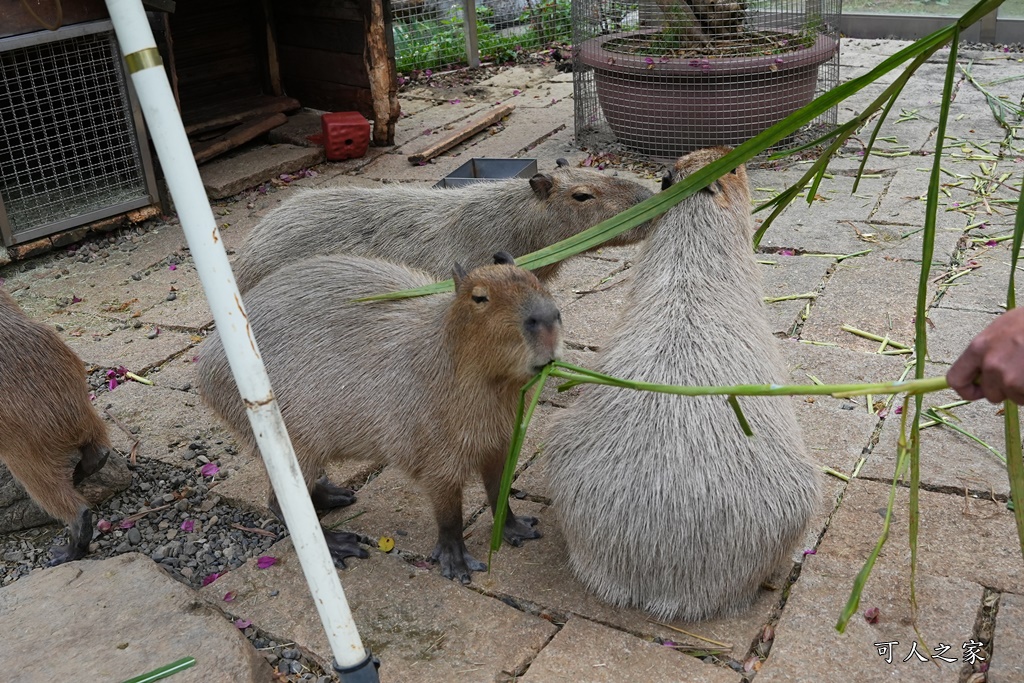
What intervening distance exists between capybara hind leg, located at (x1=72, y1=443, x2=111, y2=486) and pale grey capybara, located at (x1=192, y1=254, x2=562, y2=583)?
1.47ft

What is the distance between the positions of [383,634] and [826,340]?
7.03 feet

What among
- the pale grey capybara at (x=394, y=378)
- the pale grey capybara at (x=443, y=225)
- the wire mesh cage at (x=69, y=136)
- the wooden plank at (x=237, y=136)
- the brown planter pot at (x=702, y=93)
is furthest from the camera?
the wooden plank at (x=237, y=136)

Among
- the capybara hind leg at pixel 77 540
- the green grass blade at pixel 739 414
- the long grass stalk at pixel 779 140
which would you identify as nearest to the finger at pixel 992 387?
the green grass blade at pixel 739 414

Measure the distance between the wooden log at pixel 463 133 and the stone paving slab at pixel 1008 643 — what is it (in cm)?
444

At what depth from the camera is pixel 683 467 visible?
7.59 feet

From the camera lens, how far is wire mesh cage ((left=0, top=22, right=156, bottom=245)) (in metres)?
4.90

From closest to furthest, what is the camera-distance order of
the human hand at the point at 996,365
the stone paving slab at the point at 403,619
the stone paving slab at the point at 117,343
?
the human hand at the point at 996,365 < the stone paving slab at the point at 403,619 < the stone paving slab at the point at 117,343

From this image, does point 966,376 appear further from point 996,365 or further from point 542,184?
point 542,184

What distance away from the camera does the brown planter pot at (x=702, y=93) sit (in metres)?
5.53

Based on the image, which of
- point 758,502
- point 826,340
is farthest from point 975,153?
point 758,502

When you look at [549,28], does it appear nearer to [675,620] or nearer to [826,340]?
[826,340]

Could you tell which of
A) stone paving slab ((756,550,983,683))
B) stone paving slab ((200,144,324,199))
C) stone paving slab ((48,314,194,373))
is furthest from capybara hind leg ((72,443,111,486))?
stone paving slab ((200,144,324,199))

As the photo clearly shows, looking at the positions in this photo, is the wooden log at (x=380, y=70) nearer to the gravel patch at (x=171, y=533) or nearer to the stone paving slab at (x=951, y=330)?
the gravel patch at (x=171, y=533)

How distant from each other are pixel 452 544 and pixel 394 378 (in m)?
0.49
